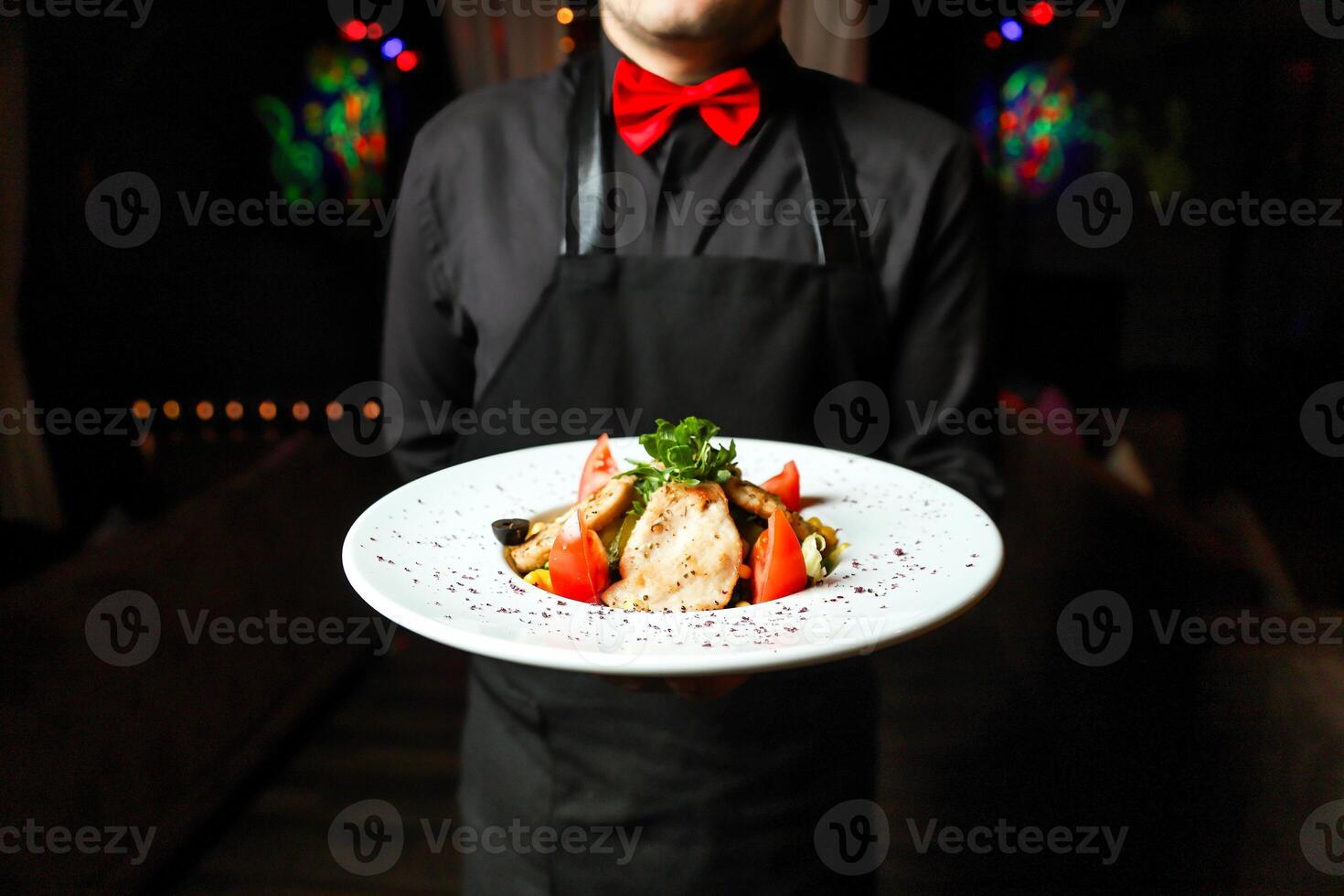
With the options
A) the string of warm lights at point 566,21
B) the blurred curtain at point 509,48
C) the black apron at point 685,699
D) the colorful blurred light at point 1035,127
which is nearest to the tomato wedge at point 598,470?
the black apron at point 685,699

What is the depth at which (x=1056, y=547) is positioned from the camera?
269 centimetres

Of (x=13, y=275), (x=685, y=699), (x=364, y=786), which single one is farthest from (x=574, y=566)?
(x=364, y=786)

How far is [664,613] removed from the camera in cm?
92

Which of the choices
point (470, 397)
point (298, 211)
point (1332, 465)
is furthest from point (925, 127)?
point (298, 211)

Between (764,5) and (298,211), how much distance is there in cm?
236

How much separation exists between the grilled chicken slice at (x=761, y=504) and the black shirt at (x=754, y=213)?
0.39m

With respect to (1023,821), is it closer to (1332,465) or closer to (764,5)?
(1332,465)

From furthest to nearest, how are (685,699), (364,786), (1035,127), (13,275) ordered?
(1035,127) < (364,786) < (13,275) < (685,699)

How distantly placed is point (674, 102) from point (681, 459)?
647 millimetres

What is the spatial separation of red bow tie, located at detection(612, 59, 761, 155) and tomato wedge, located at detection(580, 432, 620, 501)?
0.54 meters

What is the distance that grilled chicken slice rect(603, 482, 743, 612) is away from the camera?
1007mm

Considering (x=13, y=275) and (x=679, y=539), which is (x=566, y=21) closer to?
(x=13, y=275)

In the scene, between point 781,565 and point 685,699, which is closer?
point 781,565

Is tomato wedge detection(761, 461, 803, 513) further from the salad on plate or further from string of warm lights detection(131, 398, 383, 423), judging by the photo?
string of warm lights detection(131, 398, 383, 423)
